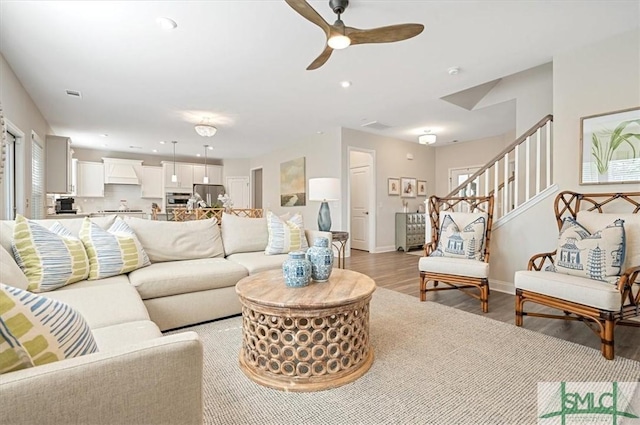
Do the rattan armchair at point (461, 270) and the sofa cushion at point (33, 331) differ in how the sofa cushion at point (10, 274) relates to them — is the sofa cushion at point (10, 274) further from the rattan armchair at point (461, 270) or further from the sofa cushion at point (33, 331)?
the rattan armchair at point (461, 270)

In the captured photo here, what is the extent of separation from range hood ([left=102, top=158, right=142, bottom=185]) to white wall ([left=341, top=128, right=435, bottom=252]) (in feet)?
20.1

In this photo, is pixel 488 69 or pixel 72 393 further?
pixel 488 69

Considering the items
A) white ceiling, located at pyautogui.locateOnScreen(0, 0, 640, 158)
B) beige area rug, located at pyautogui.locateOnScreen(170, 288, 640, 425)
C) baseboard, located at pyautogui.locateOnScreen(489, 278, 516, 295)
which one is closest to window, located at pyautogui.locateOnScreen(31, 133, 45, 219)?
white ceiling, located at pyautogui.locateOnScreen(0, 0, 640, 158)

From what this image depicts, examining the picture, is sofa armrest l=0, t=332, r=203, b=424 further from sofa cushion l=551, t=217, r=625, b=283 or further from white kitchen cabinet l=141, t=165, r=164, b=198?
white kitchen cabinet l=141, t=165, r=164, b=198

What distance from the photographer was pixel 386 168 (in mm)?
6754

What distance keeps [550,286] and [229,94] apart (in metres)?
4.18

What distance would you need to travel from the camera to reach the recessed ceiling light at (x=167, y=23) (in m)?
2.46

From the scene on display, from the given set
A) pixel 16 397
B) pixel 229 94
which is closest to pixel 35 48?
pixel 229 94

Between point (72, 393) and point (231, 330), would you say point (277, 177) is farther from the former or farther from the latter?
point (72, 393)

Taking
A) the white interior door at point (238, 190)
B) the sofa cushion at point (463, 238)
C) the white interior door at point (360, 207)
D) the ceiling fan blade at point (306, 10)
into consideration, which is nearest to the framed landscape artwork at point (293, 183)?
the white interior door at point (360, 207)

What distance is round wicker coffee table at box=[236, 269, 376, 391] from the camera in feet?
5.38

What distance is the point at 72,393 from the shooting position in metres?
0.71

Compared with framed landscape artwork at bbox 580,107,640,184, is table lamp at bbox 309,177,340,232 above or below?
below

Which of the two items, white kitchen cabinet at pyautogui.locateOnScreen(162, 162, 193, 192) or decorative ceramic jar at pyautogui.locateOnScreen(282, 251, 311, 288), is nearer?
decorative ceramic jar at pyautogui.locateOnScreen(282, 251, 311, 288)
